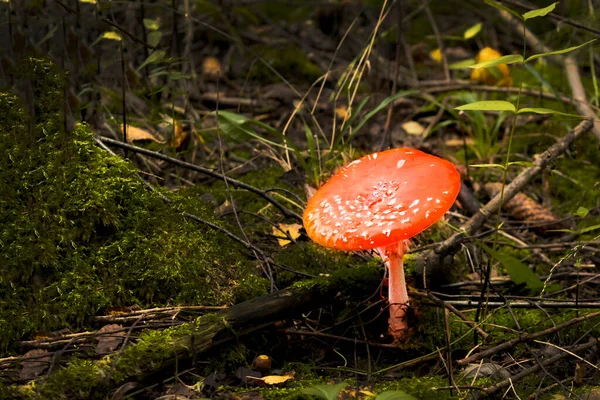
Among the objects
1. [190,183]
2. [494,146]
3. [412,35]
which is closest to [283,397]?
[190,183]

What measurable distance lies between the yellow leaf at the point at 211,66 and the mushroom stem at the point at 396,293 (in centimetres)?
341

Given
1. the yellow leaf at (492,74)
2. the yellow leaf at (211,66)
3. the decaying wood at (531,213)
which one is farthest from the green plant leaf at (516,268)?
the yellow leaf at (211,66)

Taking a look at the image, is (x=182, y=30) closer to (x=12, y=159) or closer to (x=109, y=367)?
(x=12, y=159)

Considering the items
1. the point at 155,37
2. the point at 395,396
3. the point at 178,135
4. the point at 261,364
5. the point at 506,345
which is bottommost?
the point at 261,364

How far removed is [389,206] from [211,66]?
3.74 metres

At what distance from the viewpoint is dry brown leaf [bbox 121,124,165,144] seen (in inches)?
148

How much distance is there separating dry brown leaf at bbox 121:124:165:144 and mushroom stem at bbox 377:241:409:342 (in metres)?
1.68

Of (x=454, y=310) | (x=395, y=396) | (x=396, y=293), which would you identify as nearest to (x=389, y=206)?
(x=396, y=293)

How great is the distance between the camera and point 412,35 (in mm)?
7066

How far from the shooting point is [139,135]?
148 inches

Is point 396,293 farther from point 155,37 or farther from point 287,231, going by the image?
point 155,37

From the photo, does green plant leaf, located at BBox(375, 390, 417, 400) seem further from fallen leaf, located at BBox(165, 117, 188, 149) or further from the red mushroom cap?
fallen leaf, located at BBox(165, 117, 188, 149)

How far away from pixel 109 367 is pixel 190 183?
1.80 metres

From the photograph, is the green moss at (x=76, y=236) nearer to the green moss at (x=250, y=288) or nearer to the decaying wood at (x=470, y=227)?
the green moss at (x=250, y=288)
